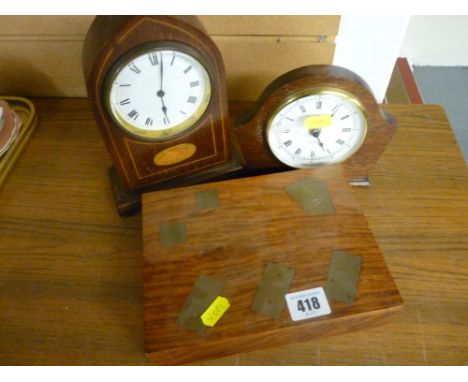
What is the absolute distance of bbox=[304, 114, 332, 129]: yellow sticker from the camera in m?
0.69

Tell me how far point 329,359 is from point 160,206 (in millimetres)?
371

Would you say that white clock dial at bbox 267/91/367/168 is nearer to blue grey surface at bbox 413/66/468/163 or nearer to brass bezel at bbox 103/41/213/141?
brass bezel at bbox 103/41/213/141

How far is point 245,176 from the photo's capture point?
0.80 metres

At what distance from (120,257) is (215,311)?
0.77 ft

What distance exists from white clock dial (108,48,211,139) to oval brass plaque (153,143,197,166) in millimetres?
35

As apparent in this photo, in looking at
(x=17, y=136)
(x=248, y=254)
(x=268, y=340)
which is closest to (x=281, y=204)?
(x=248, y=254)

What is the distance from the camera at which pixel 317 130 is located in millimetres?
707

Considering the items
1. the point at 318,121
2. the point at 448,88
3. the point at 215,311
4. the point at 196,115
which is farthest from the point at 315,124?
the point at 448,88

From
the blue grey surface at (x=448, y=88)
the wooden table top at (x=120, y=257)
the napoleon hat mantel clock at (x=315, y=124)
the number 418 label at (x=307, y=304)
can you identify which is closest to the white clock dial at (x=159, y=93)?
the napoleon hat mantel clock at (x=315, y=124)

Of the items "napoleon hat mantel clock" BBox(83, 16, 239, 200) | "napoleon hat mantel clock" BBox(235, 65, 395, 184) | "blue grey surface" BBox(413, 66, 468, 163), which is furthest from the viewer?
"blue grey surface" BBox(413, 66, 468, 163)

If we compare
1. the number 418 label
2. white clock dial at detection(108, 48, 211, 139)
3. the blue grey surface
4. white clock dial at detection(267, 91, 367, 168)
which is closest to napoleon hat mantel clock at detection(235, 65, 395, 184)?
white clock dial at detection(267, 91, 367, 168)

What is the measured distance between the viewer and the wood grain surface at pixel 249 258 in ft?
1.90

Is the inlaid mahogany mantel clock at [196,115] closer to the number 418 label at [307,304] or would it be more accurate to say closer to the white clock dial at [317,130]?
the white clock dial at [317,130]

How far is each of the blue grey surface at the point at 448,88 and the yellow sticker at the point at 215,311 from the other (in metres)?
1.15
